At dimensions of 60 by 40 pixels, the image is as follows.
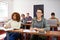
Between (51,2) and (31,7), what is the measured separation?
1.28 meters

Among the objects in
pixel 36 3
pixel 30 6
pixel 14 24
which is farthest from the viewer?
pixel 30 6

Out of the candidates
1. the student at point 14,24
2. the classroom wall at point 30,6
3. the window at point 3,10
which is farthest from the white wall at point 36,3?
the student at point 14,24

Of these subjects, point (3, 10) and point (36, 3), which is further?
point (3, 10)

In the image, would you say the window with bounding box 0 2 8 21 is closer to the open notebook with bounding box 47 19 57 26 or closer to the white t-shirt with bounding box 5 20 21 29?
the open notebook with bounding box 47 19 57 26

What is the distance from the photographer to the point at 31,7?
848 centimetres

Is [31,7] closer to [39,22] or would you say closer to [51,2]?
[51,2]

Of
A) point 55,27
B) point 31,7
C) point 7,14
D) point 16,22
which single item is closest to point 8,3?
point 7,14

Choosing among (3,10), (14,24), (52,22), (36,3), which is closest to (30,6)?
(36,3)

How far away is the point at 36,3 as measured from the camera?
27.3 ft

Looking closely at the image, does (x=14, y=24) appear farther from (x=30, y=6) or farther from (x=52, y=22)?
(x=30, y=6)

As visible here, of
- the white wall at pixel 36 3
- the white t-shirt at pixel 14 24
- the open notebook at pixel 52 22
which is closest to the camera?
the white t-shirt at pixel 14 24

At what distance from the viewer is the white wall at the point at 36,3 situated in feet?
25.7

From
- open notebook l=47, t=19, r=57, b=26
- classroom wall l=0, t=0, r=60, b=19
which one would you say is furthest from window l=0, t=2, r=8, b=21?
open notebook l=47, t=19, r=57, b=26

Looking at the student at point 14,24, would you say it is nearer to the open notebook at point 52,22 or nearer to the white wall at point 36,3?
the open notebook at point 52,22
